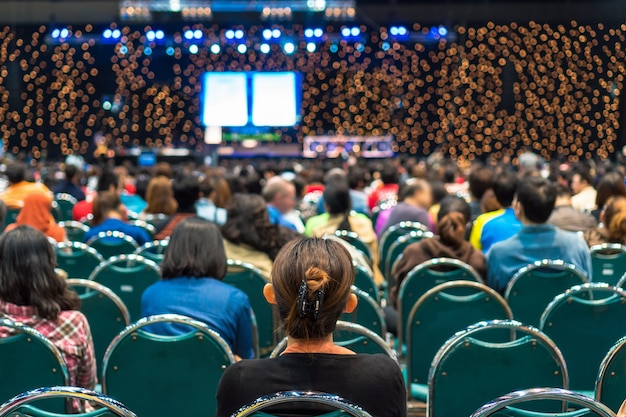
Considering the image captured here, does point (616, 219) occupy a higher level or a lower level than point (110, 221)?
higher

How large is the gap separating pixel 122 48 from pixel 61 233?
17043 millimetres

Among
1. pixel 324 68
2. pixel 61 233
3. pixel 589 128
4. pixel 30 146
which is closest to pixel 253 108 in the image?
pixel 324 68

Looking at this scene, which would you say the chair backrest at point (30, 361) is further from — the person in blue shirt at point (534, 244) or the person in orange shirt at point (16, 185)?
the person in orange shirt at point (16, 185)

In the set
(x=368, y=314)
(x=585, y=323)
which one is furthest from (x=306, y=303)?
(x=585, y=323)

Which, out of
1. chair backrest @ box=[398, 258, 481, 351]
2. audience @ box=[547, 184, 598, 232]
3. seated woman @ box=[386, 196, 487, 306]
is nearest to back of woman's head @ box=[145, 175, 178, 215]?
seated woman @ box=[386, 196, 487, 306]

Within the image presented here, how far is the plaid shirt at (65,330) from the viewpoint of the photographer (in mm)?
3543

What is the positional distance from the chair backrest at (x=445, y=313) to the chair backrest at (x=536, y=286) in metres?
0.35

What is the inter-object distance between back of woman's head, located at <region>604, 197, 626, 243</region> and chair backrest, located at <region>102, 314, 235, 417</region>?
10.6 feet

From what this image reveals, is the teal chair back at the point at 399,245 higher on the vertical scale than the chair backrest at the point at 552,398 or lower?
lower

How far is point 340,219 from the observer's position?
6836mm

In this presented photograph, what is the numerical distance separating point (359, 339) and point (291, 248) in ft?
2.98

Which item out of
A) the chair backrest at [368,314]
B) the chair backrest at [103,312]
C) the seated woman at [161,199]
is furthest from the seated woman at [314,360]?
the seated woman at [161,199]

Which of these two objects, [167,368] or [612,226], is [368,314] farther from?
[612,226]

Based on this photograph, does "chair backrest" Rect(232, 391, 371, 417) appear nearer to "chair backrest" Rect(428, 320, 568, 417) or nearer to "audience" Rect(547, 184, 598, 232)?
"chair backrest" Rect(428, 320, 568, 417)
